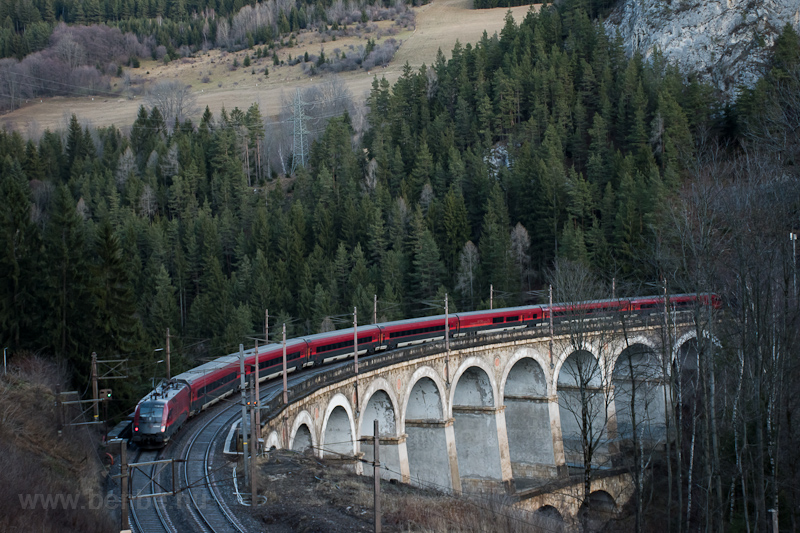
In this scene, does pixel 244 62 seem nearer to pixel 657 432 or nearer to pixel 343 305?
pixel 343 305

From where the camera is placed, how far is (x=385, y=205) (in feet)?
295

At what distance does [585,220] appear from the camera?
79812mm

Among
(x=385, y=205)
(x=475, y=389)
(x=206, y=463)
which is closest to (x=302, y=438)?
(x=206, y=463)

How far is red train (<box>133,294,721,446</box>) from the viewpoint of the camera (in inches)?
1067

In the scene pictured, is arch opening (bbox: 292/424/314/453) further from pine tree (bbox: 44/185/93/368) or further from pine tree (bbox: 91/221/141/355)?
pine tree (bbox: 91/221/141/355)

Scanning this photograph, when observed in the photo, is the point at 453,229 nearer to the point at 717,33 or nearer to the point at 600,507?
the point at 600,507

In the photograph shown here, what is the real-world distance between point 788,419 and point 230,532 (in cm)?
1977

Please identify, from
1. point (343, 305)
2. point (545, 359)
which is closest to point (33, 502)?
point (545, 359)

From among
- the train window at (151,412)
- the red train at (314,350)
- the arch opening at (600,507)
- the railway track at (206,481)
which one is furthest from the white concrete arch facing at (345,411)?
the arch opening at (600,507)

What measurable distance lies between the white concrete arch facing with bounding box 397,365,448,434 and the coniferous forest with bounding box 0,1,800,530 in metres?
7.37

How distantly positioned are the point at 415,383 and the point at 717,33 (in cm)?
8074

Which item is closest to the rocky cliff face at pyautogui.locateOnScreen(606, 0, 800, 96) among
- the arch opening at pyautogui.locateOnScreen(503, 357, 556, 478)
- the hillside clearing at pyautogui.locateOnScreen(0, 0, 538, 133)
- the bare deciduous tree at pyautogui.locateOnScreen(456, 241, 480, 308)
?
the bare deciduous tree at pyautogui.locateOnScreen(456, 241, 480, 308)

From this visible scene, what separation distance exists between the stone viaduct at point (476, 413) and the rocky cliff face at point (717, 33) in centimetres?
5678

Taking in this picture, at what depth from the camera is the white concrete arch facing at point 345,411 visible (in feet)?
109
